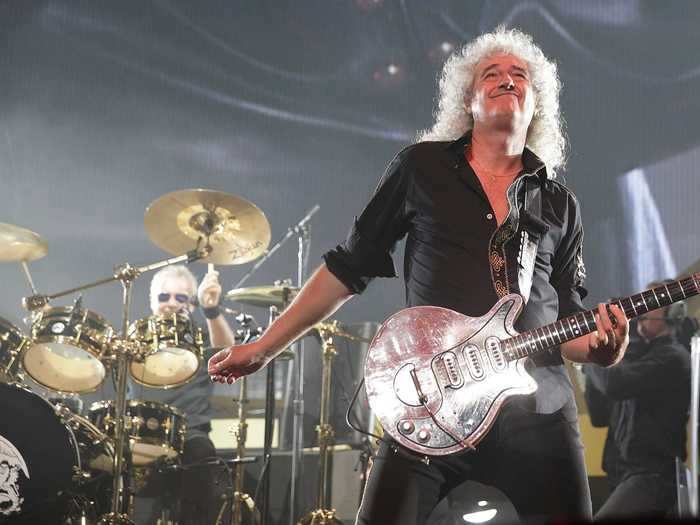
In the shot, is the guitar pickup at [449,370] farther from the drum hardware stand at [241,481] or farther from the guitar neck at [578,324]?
the drum hardware stand at [241,481]

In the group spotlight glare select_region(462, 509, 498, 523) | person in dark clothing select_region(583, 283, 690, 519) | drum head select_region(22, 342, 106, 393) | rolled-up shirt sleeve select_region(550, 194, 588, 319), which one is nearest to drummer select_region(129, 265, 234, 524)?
drum head select_region(22, 342, 106, 393)

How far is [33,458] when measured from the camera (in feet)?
13.8

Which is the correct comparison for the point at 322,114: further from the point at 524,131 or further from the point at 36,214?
the point at 524,131

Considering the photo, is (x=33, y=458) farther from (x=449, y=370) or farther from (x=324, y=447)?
(x=449, y=370)

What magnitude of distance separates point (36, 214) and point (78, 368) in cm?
233

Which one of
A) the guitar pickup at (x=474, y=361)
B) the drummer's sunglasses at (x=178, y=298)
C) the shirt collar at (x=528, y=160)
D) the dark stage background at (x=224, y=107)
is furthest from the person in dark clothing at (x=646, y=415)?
the drummer's sunglasses at (x=178, y=298)

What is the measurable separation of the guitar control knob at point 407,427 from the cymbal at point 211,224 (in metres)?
3.89

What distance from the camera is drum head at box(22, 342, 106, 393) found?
210 inches

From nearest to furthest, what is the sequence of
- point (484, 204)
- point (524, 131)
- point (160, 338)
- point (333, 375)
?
point (484, 204) → point (524, 131) → point (160, 338) → point (333, 375)

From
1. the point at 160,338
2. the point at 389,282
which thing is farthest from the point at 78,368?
the point at 389,282

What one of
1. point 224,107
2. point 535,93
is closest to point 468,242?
point 535,93

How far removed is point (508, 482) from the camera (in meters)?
2.04

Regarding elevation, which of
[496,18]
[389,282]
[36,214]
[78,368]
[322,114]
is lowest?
[78,368]

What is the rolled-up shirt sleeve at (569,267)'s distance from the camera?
245cm
